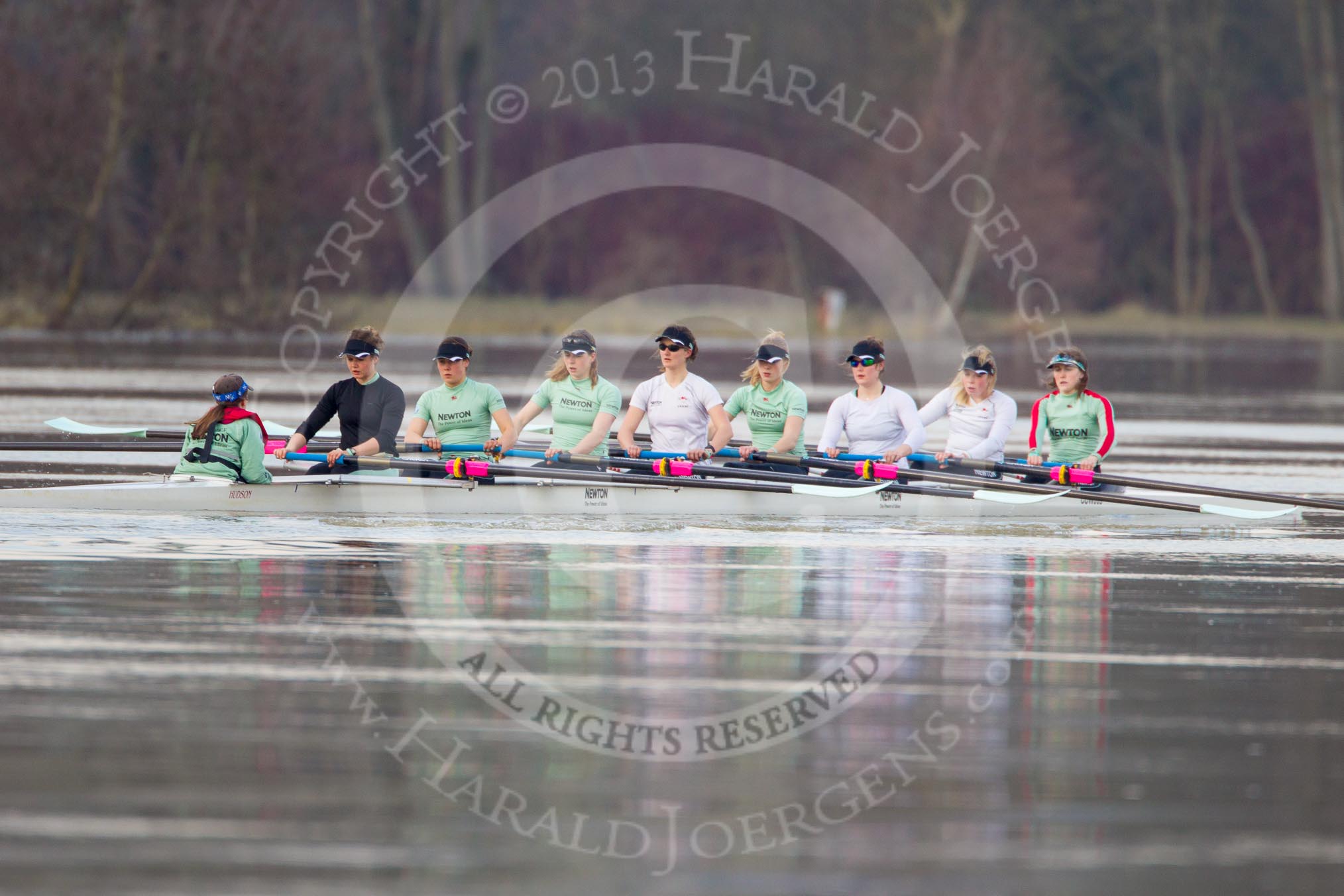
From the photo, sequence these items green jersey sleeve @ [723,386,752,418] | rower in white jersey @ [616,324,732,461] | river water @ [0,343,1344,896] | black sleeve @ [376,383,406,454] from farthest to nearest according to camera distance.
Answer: green jersey sleeve @ [723,386,752,418]
rower in white jersey @ [616,324,732,461]
black sleeve @ [376,383,406,454]
river water @ [0,343,1344,896]

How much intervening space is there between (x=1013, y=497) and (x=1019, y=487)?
0.25ft

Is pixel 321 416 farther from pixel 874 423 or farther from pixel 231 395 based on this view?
pixel 874 423

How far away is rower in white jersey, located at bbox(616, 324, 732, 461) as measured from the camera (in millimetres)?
12859

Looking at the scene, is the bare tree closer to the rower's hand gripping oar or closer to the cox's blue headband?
the rower's hand gripping oar

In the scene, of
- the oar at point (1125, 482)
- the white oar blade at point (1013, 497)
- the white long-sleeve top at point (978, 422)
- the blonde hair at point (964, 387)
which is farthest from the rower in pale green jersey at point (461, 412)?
the blonde hair at point (964, 387)

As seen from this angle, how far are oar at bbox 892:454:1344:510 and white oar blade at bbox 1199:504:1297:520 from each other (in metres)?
0.07

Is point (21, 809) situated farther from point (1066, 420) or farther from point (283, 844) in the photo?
point (1066, 420)

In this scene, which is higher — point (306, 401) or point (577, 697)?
point (306, 401)

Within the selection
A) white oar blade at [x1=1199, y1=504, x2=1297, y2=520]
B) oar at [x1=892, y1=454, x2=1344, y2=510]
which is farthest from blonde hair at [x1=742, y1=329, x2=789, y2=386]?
white oar blade at [x1=1199, y1=504, x2=1297, y2=520]

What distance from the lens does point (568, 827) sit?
5.70 meters

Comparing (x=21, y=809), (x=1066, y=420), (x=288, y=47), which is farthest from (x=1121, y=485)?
(x=288, y=47)

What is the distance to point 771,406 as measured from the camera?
1338cm

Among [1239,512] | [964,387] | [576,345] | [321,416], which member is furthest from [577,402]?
[1239,512]

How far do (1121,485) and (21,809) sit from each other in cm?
854
